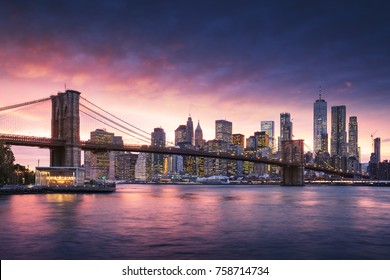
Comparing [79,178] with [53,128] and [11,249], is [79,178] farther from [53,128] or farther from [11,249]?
[11,249]

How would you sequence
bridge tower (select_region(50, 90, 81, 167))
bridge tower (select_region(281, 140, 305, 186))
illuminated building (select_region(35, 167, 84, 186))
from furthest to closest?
bridge tower (select_region(281, 140, 305, 186)) → bridge tower (select_region(50, 90, 81, 167)) → illuminated building (select_region(35, 167, 84, 186))

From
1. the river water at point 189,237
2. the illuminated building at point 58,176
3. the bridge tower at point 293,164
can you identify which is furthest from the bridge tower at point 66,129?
the bridge tower at point 293,164

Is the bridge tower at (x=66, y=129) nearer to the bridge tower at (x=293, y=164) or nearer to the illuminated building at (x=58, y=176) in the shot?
the illuminated building at (x=58, y=176)

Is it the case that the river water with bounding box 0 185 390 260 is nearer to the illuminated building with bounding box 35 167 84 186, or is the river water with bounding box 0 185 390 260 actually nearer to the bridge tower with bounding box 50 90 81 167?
the illuminated building with bounding box 35 167 84 186

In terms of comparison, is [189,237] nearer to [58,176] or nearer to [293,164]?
[58,176]

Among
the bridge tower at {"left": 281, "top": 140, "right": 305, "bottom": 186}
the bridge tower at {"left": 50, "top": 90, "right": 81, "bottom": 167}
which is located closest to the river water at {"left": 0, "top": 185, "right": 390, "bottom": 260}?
the bridge tower at {"left": 50, "top": 90, "right": 81, "bottom": 167}

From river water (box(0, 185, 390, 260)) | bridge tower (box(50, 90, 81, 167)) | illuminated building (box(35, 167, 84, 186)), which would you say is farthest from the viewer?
bridge tower (box(50, 90, 81, 167))
